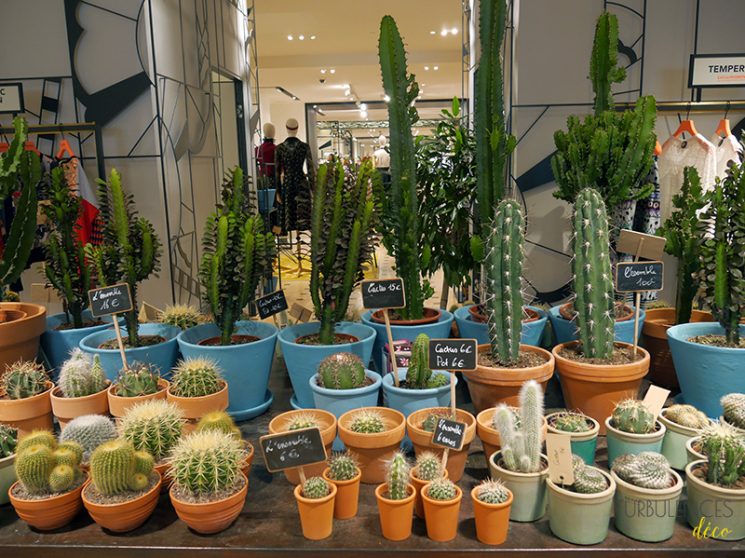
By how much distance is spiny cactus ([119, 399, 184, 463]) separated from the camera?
1775 millimetres

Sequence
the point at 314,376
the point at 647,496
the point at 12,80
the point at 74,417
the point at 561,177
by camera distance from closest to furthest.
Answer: the point at 647,496 < the point at 74,417 < the point at 314,376 < the point at 561,177 < the point at 12,80

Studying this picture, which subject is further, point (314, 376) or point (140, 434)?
point (314, 376)

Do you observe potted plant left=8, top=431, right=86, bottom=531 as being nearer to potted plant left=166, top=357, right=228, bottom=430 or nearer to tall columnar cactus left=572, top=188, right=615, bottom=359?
potted plant left=166, top=357, right=228, bottom=430

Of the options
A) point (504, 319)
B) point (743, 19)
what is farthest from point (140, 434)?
point (743, 19)

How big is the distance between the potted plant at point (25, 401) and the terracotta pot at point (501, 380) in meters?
1.56

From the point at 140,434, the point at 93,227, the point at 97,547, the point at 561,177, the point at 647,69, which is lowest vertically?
the point at 97,547

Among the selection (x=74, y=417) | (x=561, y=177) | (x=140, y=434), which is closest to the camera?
(x=140, y=434)

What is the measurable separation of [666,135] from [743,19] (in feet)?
2.73

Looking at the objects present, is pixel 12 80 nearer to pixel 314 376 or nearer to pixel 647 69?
pixel 314 376

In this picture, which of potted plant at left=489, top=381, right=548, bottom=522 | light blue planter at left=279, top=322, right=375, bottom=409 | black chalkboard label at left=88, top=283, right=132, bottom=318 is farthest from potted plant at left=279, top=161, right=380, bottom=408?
potted plant at left=489, top=381, right=548, bottom=522

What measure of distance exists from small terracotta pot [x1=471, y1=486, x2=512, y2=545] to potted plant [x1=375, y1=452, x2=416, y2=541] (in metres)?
0.18

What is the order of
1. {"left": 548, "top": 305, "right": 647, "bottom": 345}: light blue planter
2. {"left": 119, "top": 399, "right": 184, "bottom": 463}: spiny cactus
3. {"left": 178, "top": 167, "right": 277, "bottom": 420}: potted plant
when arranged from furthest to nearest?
{"left": 548, "top": 305, "right": 647, "bottom": 345}: light blue planter → {"left": 178, "top": 167, "right": 277, "bottom": 420}: potted plant → {"left": 119, "top": 399, "right": 184, "bottom": 463}: spiny cactus

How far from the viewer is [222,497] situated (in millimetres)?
1620

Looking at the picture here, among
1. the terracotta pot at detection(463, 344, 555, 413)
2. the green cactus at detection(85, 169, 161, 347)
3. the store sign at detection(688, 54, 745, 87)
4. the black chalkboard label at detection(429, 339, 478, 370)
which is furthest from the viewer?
the store sign at detection(688, 54, 745, 87)
